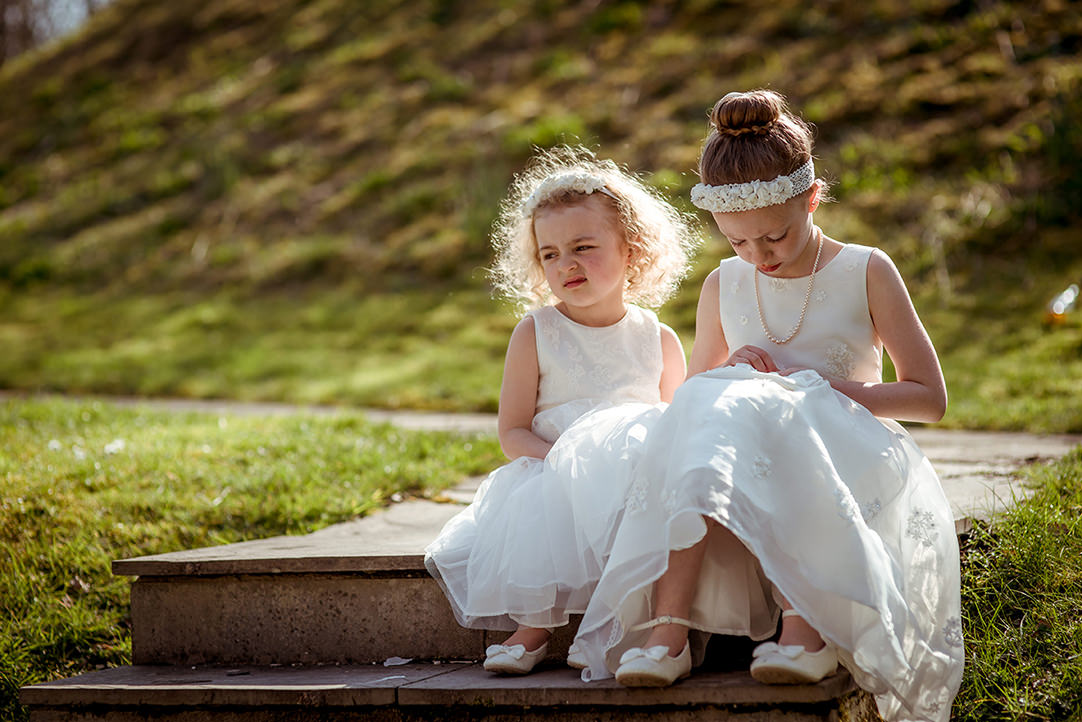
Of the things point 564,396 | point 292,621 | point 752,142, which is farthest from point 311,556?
point 752,142

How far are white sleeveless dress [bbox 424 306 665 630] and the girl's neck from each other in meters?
0.04

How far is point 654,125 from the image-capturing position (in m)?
9.44

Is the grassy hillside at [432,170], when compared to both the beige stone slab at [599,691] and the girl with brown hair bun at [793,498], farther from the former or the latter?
the beige stone slab at [599,691]

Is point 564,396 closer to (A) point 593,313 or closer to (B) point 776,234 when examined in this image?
(A) point 593,313

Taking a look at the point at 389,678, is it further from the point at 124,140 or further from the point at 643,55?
the point at 124,140

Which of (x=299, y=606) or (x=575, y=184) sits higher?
(x=575, y=184)

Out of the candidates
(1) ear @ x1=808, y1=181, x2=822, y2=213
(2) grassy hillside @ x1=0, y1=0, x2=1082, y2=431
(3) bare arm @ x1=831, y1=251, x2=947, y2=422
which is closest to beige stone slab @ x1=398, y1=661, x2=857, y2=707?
(3) bare arm @ x1=831, y1=251, x2=947, y2=422

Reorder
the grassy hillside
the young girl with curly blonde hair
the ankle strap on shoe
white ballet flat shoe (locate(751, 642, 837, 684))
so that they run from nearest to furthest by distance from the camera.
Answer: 1. white ballet flat shoe (locate(751, 642, 837, 684))
2. the ankle strap on shoe
3. the young girl with curly blonde hair
4. the grassy hillside

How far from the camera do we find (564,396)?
286cm

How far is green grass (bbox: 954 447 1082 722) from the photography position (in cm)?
230

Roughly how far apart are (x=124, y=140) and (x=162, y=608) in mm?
10820

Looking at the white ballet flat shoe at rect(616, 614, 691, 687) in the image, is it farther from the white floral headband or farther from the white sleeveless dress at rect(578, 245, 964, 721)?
the white floral headband

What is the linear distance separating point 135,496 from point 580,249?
1917 mm

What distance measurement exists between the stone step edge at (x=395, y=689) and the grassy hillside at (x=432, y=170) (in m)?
3.06
